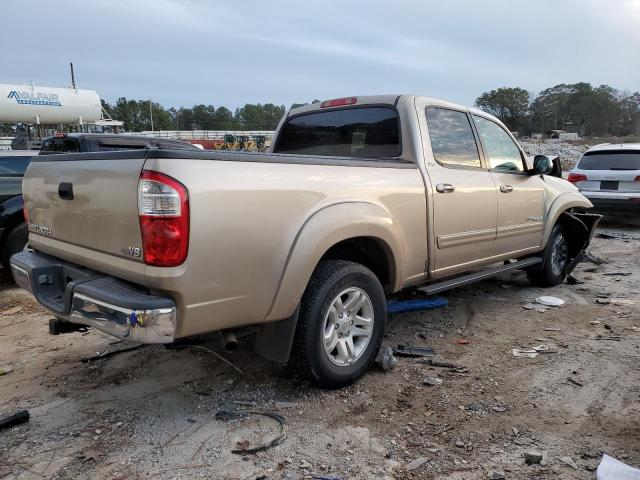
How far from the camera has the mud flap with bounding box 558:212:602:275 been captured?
6062mm

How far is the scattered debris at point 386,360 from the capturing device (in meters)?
3.67

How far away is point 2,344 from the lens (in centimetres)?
436

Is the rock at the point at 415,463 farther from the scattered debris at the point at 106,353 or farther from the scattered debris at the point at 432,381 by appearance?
the scattered debris at the point at 106,353

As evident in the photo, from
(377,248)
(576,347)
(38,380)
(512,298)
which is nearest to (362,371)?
(377,248)

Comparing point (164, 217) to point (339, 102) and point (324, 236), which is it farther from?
point (339, 102)

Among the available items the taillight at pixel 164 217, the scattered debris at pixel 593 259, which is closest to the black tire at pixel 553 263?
the scattered debris at pixel 593 259

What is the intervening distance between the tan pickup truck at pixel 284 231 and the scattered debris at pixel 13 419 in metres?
0.67

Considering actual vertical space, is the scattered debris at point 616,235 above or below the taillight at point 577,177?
below

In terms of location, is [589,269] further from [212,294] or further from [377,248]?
[212,294]

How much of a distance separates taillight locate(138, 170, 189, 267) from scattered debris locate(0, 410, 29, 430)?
4.74ft

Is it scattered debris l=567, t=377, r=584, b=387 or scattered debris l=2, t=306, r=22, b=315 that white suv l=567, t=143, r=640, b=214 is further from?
scattered debris l=2, t=306, r=22, b=315

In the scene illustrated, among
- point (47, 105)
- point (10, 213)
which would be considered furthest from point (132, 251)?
point (47, 105)

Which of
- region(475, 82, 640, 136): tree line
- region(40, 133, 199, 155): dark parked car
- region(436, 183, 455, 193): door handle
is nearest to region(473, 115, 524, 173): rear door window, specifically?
region(436, 183, 455, 193): door handle

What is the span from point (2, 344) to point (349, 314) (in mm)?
3152
